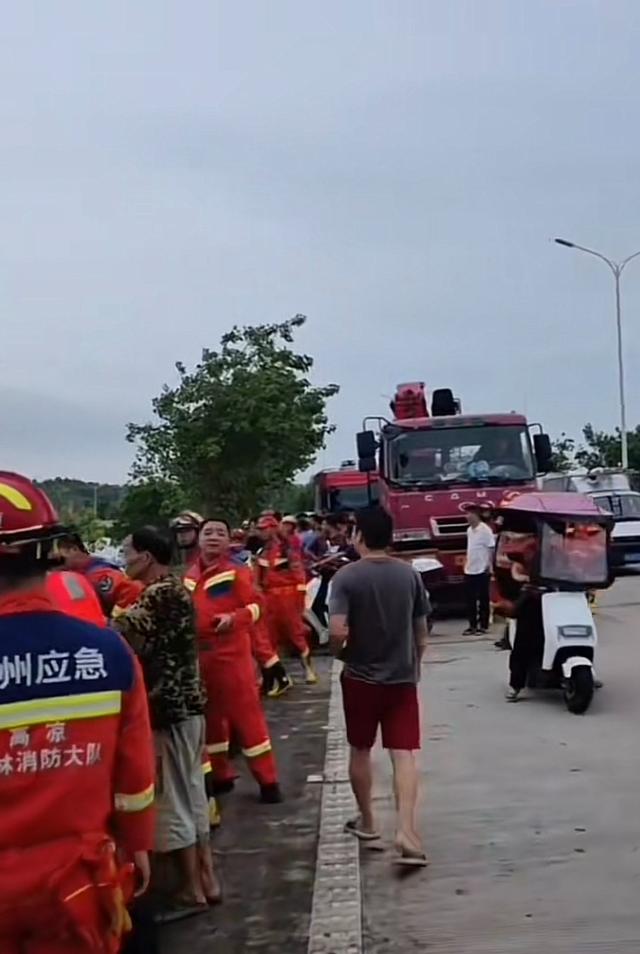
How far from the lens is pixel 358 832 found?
704 centimetres

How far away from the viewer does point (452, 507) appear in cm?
1900

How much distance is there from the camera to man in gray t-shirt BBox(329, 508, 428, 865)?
6.69 m

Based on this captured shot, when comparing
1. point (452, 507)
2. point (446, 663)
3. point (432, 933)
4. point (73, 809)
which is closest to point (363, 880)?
point (432, 933)

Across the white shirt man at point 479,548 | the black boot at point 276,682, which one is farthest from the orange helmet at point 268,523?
the white shirt man at point 479,548

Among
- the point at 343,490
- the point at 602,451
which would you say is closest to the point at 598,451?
the point at 602,451

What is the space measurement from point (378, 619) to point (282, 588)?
24.1 feet

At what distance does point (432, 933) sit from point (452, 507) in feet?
44.4

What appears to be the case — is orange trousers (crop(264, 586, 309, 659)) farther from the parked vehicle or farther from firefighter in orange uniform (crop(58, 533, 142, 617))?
the parked vehicle

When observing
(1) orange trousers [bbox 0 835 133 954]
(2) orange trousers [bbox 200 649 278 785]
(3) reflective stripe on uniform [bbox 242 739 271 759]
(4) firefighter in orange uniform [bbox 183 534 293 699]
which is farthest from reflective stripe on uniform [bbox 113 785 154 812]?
(4) firefighter in orange uniform [bbox 183 534 293 699]

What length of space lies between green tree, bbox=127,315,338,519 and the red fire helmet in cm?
2733

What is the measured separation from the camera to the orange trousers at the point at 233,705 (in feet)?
25.5

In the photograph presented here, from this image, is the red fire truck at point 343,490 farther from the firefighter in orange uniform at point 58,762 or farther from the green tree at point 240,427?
the firefighter in orange uniform at point 58,762

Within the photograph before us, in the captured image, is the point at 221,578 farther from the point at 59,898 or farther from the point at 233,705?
the point at 59,898

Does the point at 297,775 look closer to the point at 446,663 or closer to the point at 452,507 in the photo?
the point at 446,663
